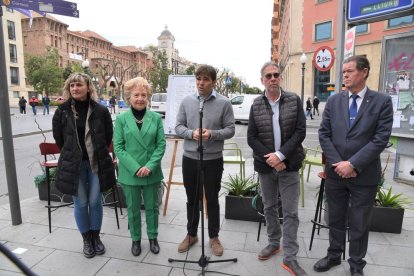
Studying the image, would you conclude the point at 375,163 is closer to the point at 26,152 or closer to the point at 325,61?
the point at 325,61

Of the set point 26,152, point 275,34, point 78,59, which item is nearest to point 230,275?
point 26,152

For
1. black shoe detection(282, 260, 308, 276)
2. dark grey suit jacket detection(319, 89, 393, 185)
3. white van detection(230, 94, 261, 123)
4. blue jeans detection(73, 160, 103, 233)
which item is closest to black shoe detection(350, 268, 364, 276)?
black shoe detection(282, 260, 308, 276)

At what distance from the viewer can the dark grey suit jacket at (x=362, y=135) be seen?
2.50 meters

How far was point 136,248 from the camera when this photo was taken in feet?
10.5

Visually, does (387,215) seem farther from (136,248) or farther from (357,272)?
(136,248)

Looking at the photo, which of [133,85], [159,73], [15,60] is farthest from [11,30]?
[133,85]

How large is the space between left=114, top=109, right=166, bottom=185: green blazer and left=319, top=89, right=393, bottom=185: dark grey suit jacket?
1.66 metres

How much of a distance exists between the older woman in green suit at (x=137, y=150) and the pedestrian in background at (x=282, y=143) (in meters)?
1.01

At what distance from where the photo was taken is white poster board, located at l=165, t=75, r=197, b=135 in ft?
14.7

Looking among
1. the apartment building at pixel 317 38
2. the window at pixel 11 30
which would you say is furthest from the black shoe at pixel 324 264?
the window at pixel 11 30

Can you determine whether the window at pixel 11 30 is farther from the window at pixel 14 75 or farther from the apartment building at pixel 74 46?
Result: the apartment building at pixel 74 46

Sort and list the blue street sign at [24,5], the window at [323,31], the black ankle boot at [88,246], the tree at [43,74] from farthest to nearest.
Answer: the tree at [43,74] → the window at [323,31] → the blue street sign at [24,5] → the black ankle boot at [88,246]

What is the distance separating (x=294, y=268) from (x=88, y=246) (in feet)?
6.80

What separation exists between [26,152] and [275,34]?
199 feet
